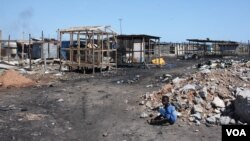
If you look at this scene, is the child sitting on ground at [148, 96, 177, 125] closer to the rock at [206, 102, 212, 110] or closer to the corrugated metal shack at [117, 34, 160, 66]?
the rock at [206, 102, 212, 110]

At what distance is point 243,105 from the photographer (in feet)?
31.1

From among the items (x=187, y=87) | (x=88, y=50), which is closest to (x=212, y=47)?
(x=88, y=50)

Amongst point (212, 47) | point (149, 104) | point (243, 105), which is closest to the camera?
point (243, 105)

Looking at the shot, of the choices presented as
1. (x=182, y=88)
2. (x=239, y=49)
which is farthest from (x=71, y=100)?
(x=239, y=49)

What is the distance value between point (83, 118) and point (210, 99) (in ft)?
11.6

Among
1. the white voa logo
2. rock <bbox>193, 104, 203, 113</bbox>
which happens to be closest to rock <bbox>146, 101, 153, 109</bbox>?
rock <bbox>193, 104, 203, 113</bbox>

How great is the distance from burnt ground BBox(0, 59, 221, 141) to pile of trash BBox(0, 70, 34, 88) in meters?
1.07

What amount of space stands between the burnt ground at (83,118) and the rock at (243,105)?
2.12 ft

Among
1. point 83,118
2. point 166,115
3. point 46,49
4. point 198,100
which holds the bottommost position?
point 83,118

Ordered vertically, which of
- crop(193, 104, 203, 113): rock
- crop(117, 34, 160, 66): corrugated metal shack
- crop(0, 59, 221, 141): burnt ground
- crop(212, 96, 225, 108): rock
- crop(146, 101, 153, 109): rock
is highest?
crop(117, 34, 160, 66): corrugated metal shack

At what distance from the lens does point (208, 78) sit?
1249 cm

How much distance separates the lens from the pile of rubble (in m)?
9.74

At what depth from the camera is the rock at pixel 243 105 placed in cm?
934

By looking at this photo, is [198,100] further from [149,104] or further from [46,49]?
[46,49]
